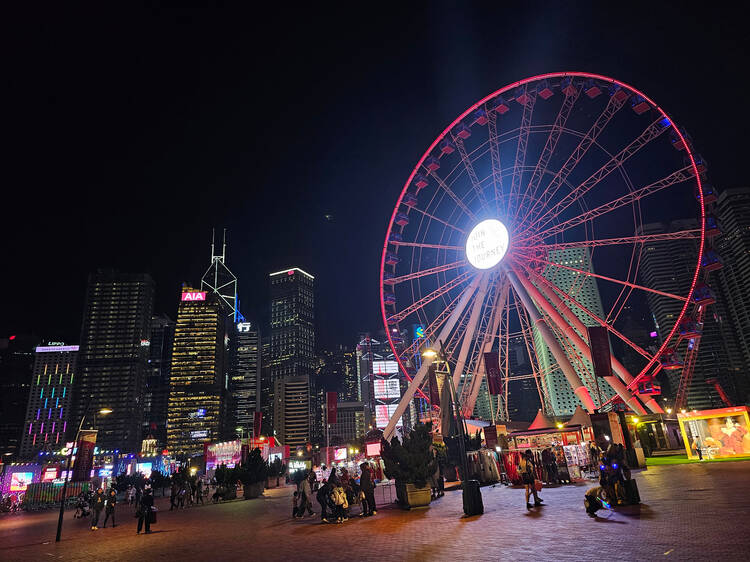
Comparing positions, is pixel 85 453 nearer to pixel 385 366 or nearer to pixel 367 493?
pixel 367 493

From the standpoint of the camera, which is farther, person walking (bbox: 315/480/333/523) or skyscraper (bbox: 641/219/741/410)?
skyscraper (bbox: 641/219/741/410)

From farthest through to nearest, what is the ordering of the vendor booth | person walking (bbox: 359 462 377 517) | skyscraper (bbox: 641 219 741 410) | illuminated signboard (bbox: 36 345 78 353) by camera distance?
illuminated signboard (bbox: 36 345 78 353) < skyscraper (bbox: 641 219 741 410) < the vendor booth < person walking (bbox: 359 462 377 517)

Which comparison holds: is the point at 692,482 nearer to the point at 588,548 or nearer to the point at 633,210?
the point at 588,548

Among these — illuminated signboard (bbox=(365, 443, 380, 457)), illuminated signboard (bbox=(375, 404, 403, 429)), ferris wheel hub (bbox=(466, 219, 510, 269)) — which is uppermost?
ferris wheel hub (bbox=(466, 219, 510, 269))

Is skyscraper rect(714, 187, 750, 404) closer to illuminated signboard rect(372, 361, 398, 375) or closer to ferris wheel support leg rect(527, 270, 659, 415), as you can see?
ferris wheel support leg rect(527, 270, 659, 415)

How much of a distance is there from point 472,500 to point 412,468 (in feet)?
13.9

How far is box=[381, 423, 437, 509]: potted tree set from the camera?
58.8 feet

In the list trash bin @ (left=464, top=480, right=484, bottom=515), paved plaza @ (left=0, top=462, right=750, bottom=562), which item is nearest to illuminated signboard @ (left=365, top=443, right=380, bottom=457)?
paved plaza @ (left=0, top=462, right=750, bottom=562)

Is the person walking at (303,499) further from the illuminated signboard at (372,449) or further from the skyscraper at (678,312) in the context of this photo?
the skyscraper at (678,312)

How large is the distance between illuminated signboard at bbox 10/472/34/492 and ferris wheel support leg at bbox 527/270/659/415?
47762 millimetres

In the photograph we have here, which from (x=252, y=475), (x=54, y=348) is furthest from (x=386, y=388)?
(x=54, y=348)

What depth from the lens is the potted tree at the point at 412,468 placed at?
58.8 feet

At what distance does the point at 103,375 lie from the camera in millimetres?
189125

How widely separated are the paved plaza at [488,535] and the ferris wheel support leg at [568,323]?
10.6m
